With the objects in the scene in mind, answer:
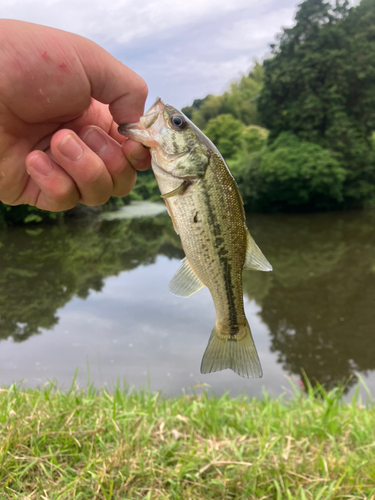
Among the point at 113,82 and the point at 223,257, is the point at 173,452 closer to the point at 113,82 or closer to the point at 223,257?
the point at 223,257

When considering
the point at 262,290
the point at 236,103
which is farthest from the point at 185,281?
the point at 236,103

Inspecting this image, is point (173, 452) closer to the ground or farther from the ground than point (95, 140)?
closer to the ground

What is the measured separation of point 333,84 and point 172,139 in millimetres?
27870

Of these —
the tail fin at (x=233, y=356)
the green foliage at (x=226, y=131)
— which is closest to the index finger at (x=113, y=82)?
the tail fin at (x=233, y=356)

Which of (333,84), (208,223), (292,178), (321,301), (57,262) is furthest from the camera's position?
(333,84)

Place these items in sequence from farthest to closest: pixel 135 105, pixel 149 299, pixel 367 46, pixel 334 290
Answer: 1. pixel 367 46
2. pixel 334 290
3. pixel 149 299
4. pixel 135 105

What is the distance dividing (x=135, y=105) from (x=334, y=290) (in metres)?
10.2

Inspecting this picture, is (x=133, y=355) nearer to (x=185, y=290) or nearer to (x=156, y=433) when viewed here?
(x=156, y=433)

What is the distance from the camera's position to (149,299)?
10250 mm

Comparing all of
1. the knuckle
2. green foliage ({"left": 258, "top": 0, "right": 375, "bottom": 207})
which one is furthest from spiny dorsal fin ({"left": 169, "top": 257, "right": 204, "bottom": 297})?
green foliage ({"left": 258, "top": 0, "right": 375, "bottom": 207})

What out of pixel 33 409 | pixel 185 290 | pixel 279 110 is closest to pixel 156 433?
pixel 33 409

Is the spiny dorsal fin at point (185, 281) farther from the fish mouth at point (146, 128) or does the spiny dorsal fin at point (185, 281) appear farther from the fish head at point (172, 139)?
the fish mouth at point (146, 128)

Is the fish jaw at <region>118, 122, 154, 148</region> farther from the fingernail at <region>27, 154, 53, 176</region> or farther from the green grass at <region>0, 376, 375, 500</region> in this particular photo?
the green grass at <region>0, 376, 375, 500</region>

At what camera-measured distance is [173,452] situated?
3133 millimetres
